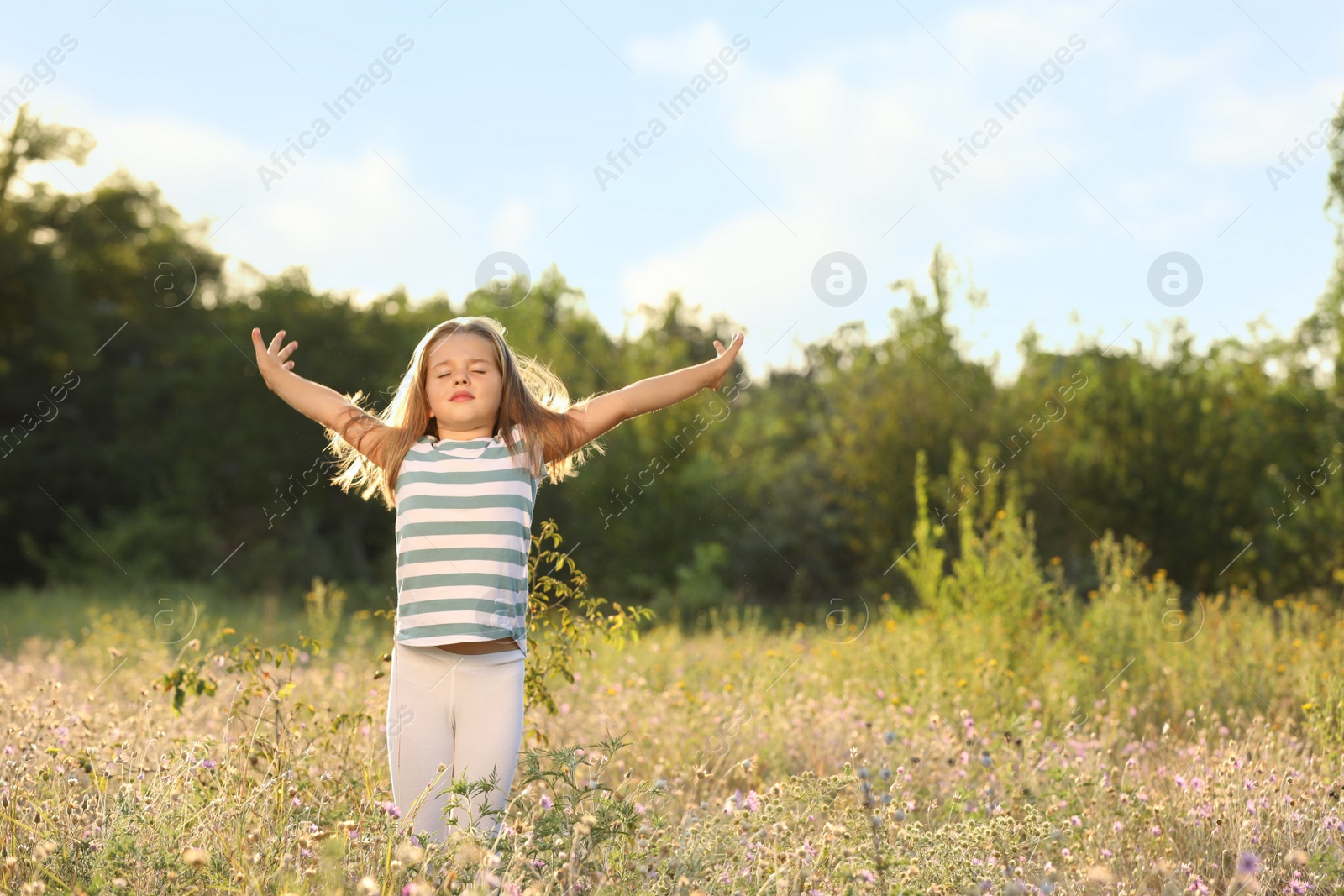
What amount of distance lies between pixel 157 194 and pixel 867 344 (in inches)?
667

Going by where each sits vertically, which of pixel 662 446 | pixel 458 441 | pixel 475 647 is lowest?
pixel 475 647

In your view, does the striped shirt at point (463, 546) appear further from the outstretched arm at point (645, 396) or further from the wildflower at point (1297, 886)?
the wildflower at point (1297, 886)

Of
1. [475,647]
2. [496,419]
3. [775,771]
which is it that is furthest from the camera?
[775,771]

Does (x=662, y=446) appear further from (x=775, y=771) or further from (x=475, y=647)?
(x=475, y=647)

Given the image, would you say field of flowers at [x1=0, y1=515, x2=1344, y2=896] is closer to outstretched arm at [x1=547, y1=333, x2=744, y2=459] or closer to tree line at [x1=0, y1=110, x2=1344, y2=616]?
outstretched arm at [x1=547, y1=333, x2=744, y2=459]

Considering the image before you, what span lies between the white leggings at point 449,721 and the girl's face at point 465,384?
0.66 meters

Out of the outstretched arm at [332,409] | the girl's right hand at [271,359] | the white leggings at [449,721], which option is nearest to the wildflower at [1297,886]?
the white leggings at [449,721]

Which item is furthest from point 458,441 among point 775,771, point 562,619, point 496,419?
point 775,771

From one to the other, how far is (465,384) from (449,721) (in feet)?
3.10

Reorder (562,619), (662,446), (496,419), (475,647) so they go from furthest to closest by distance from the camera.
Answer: (662,446)
(562,619)
(496,419)
(475,647)

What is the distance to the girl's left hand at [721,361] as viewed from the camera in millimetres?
3105

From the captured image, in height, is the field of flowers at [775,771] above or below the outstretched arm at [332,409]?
below

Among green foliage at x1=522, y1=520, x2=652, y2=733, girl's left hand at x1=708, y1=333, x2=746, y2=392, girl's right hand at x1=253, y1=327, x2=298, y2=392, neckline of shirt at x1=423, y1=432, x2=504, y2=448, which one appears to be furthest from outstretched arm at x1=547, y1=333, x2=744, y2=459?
girl's right hand at x1=253, y1=327, x2=298, y2=392

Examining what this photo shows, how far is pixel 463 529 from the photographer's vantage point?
279 cm
